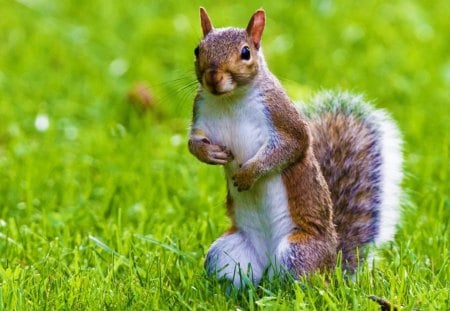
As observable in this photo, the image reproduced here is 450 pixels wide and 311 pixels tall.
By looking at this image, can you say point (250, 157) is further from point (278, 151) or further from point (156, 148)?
point (156, 148)

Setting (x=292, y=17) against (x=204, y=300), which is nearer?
(x=204, y=300)

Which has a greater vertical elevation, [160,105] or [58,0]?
[58,0]

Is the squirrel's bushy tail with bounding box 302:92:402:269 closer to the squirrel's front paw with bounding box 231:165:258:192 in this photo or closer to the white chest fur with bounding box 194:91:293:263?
the white chest fur with bounding box 194:91:293:263

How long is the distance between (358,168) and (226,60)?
0.74 metres

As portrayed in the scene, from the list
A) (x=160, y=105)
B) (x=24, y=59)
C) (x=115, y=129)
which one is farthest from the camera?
(x=24, y=59)

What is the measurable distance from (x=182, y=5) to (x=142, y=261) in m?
3.31

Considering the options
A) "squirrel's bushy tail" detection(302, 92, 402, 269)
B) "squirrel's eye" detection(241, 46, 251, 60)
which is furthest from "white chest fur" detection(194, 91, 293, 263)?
"squirrel's bushy tail" detection(302, 92, 402, 269)

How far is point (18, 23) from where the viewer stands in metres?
5.91

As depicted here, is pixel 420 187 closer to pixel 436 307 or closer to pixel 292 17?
pixel 436 307

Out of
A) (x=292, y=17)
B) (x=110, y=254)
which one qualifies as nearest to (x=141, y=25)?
(x=292, y=17)

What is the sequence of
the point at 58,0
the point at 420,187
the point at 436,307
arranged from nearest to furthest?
the point at 436,307, the point at 420,187, the point at 58,0

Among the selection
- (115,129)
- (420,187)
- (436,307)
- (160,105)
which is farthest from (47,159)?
(436,307)

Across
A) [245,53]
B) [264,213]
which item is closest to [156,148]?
[264,213]

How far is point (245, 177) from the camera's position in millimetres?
2932
